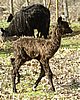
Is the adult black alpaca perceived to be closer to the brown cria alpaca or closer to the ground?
the ground

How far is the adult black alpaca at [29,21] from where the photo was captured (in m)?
14.6

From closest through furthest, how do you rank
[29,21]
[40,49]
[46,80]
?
[40,49]
[46,80]
[29,21]

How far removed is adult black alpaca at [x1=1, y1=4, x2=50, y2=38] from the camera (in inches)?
574

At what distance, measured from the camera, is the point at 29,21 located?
48.6 ft

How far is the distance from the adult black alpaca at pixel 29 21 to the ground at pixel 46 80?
118 centimetres

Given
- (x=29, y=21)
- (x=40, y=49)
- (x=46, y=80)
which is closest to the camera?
(x=40, y=49)

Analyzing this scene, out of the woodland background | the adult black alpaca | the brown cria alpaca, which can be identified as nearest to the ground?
the woodland background

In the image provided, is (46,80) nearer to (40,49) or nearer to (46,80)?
(46,80)

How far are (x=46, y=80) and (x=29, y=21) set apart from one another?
18.3 feet

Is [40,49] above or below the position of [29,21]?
above

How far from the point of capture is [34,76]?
10.3m

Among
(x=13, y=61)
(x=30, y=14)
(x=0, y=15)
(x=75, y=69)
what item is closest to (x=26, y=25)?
(x=30, y=14)

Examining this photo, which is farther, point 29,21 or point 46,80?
point 29,21

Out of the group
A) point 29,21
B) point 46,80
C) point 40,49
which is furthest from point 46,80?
point 29,21
